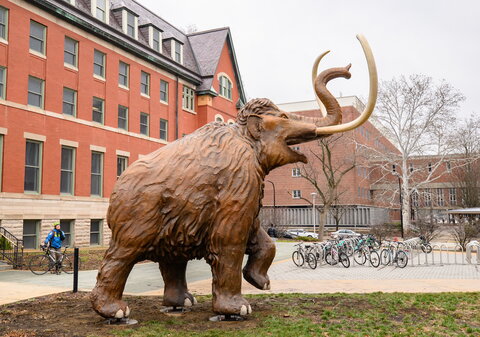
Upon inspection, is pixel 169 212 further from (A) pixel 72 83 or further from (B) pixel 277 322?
(A) pixel 72 83

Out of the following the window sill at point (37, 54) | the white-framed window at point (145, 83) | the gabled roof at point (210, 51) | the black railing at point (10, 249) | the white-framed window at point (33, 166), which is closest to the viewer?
the black railing at point (10, 249)

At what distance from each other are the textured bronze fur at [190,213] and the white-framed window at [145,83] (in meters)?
20.5

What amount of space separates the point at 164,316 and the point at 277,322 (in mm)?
1533

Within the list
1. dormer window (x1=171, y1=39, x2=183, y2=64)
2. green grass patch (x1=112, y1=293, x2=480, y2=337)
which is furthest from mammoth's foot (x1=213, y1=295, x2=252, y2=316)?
dormer window (x1=171, y1=39, x2=183, y2=64)

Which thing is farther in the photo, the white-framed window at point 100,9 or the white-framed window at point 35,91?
the white-framed window at point 100,9

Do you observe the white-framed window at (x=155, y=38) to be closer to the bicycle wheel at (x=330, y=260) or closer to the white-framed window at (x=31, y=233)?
the white-framed window at (x=31, y=233)

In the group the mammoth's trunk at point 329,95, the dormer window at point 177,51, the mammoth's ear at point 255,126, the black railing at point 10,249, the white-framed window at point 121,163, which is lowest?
the black railing at point 10,249

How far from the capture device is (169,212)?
5312 millimetres

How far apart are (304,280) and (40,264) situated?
7.95 meters

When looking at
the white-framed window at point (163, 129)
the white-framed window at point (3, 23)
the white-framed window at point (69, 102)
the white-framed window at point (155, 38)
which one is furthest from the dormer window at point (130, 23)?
the white-framed window at point (3, 23)

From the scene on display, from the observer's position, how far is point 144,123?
2553cm

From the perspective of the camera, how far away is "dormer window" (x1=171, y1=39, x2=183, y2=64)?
2788cm

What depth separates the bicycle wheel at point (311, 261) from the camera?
14.9m

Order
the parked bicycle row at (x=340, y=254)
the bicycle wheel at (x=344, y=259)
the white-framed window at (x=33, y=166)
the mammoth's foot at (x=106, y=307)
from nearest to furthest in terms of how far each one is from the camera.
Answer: the mammoth's foot at (x=106, y=307) < the parked bicycle row at (x=340, y=254) < the bicycle wheel at (x=344, y=259) < the white-framed window at (x=33, y=166)
